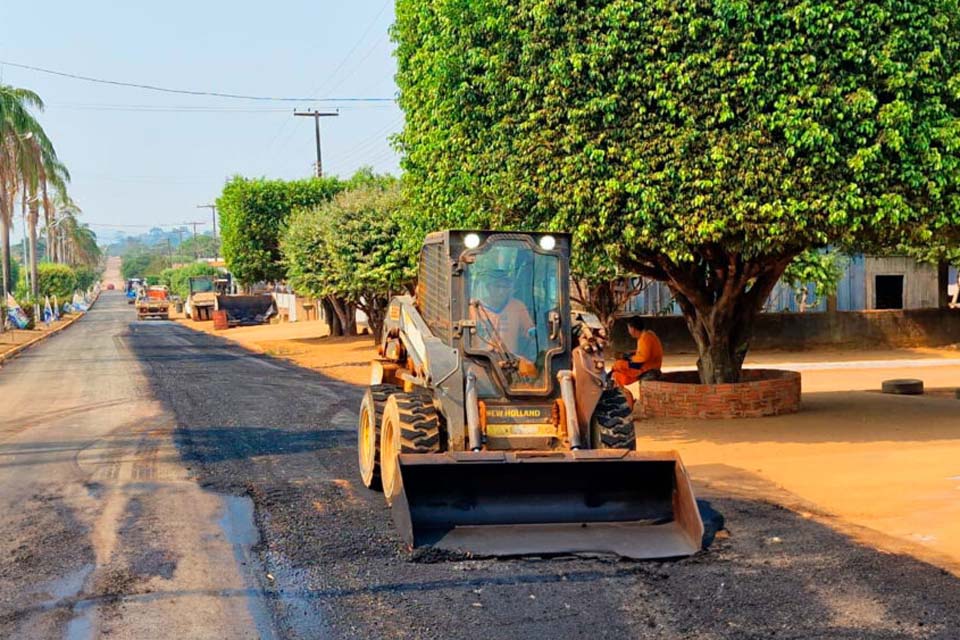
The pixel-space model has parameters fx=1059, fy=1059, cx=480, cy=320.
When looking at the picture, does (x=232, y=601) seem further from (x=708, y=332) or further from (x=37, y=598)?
(x=708, y=332)

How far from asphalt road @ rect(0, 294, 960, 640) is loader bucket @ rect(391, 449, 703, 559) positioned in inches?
10.8

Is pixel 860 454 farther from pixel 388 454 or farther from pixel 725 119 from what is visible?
pixel 388 454

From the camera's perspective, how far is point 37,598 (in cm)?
702

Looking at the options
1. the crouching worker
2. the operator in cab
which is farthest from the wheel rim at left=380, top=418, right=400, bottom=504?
the crouching worker

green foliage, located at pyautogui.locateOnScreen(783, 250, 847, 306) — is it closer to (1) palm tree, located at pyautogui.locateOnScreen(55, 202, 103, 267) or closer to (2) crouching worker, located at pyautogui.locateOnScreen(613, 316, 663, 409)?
(2) crouching worker, located at pyautogui.locateOnScreen(613, 316, 663, 409)

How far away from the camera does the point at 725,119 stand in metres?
12.0

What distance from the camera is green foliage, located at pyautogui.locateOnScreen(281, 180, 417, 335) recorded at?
3055 centimetres

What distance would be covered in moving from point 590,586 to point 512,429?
221cm

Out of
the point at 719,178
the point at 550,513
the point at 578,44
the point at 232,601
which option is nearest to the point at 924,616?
Result: the point at 550,513

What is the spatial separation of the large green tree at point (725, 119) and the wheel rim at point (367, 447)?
3679 mm

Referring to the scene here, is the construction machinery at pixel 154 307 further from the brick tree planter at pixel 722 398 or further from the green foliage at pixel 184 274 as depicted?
the brick tree planter at pixel 722 398

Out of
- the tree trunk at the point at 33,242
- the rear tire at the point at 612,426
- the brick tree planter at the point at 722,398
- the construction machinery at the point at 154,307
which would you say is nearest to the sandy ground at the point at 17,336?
the tree trunk at the point at 33,242

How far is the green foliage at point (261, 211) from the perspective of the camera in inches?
1882

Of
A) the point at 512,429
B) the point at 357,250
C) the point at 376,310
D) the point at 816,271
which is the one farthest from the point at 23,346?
the point at 512,429
